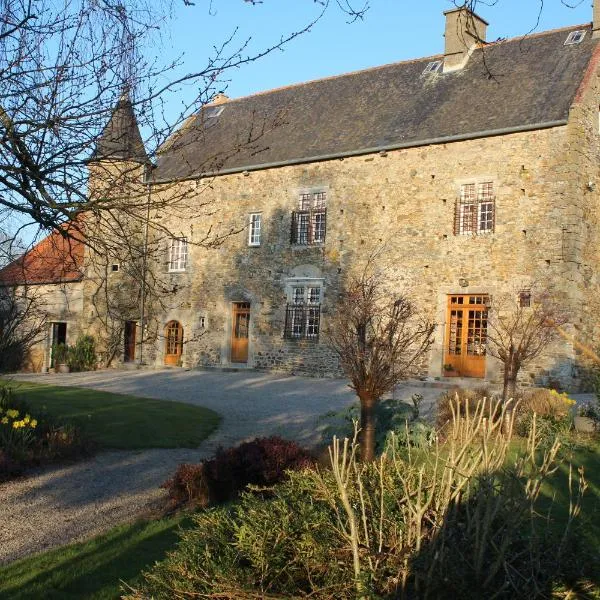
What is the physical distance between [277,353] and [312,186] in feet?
17.3

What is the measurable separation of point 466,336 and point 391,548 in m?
15.9

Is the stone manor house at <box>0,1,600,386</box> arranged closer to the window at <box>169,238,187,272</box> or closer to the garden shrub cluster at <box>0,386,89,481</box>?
the window at <box>169,238,187,272</box>

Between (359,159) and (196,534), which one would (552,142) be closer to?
(359,159)

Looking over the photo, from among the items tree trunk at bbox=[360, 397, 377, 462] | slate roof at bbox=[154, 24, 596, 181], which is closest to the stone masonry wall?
slate roof at bbox=[154, 24, 596, 181]

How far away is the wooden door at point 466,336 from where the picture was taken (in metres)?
18.9

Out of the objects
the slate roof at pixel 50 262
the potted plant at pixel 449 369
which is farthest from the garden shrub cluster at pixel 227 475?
the potted plant at pixel 449 369

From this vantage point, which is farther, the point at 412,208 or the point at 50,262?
the point at 412,208

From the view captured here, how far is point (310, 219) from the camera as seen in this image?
22.5 metres

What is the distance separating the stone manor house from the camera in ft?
59.3

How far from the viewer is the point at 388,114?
2183 centimetres

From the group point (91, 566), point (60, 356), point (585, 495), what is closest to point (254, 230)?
point (60, 356)

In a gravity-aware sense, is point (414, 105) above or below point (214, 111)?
below

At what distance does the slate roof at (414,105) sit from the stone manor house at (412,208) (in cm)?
6

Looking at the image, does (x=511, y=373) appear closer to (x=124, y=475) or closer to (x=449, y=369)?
(x=124, y=475)
